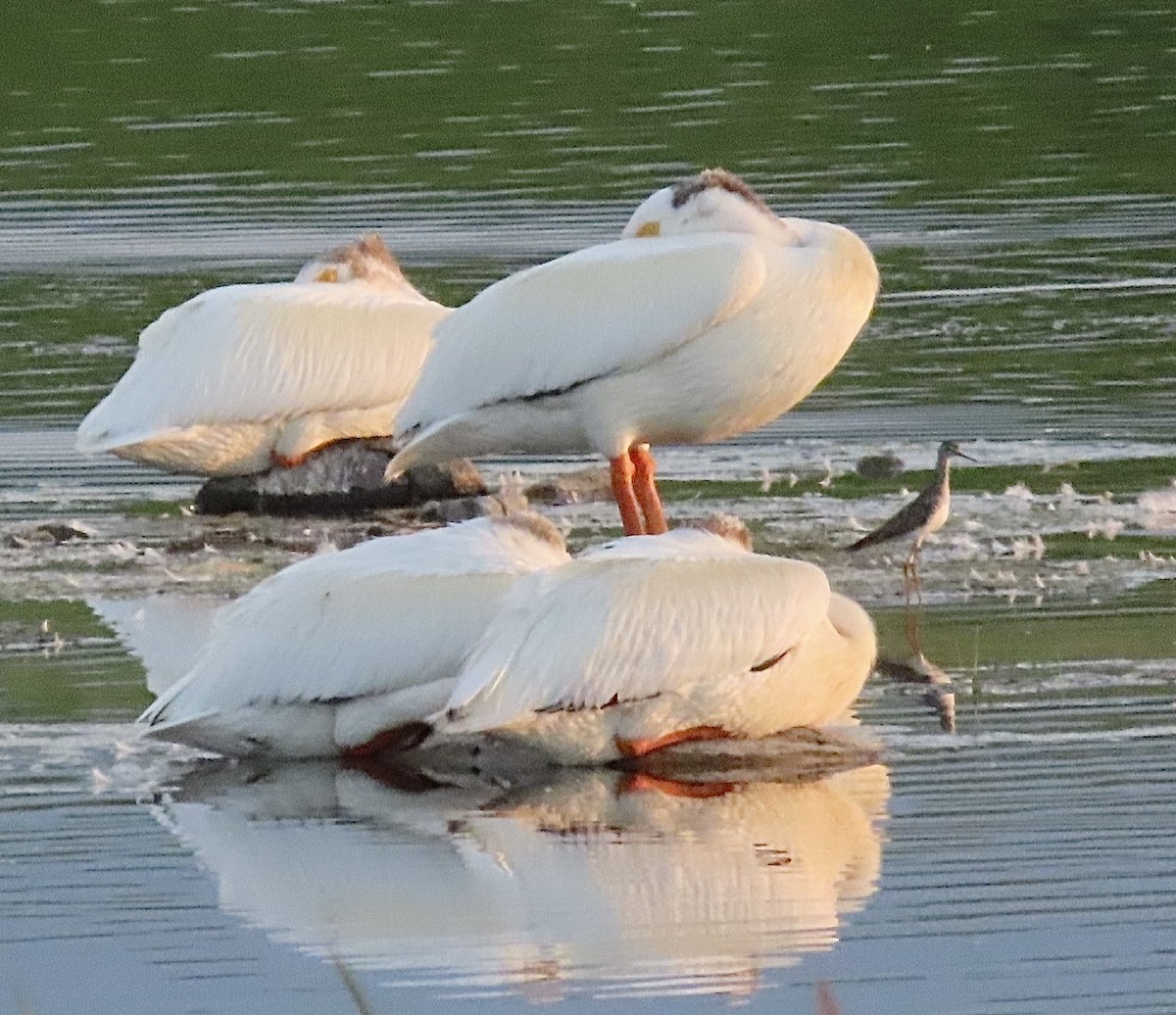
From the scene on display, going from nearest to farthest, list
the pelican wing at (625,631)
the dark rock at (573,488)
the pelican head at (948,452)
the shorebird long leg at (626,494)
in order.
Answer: the pelican wing at (625,631), the shorebird long leg at (626,494), the pelican head at (948,452), the dark rock at (573,488)

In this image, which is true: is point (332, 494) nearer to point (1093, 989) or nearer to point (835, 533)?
point (835, 533)

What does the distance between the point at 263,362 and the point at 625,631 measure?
4.20 metres

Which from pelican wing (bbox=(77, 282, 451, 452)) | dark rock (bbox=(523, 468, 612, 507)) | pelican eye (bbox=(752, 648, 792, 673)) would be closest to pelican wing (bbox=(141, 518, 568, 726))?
pelican eye (bbox=(752, 648, 792, 673))

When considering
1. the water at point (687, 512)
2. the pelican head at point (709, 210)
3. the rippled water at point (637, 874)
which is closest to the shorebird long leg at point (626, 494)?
the water at point (687, 512)

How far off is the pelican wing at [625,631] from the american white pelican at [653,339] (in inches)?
72.4

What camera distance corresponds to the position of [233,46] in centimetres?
2556

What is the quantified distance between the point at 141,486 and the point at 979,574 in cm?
332

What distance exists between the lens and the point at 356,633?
6.60 meters

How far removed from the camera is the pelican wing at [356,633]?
6.55 metres

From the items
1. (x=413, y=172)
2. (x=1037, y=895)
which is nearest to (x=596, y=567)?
(x=1037, y=895)

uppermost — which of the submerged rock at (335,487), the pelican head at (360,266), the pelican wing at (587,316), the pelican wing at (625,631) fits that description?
the pelican wing at (587,316)

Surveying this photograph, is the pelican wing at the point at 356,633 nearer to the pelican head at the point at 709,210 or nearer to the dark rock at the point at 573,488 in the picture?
the pelican head at the point at 709,210

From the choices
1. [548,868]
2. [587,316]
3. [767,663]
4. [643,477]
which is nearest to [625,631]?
[767,663]

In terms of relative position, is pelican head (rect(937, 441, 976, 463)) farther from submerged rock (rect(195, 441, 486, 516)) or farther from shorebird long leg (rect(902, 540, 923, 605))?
submerged rock (rect(195, 441, 486, 516))
